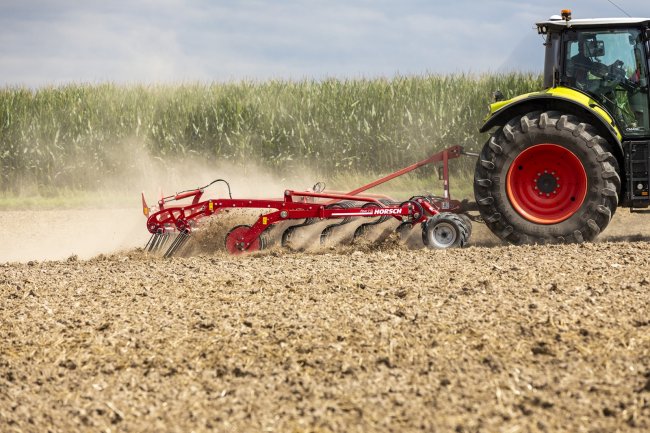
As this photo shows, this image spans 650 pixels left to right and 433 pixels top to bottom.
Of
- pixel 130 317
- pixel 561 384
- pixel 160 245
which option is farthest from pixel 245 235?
pixel 561 384

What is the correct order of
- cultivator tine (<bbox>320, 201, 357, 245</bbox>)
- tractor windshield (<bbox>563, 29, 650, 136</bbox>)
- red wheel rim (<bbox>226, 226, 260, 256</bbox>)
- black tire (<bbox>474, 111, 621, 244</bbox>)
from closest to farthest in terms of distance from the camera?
black tire (<bbox>474, 111, 621, 244</bbox>), tractor windshield (<bbox>563, 29, 650, 136</bbox>), red wheel rim (<bbox>226, 226, 260, 256</bbox>), cultivator tine (<bbox>320, 201, 357, 245</bbox>)

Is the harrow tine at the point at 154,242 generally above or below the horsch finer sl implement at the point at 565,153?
below

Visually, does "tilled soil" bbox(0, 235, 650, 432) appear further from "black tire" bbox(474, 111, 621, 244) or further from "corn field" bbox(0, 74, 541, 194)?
"corn field" bbox(0, 74, 541, 194)

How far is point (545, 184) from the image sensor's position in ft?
27.5

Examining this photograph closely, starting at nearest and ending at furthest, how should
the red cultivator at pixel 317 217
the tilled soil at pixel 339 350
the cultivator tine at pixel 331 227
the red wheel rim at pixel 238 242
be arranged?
the tilled soil at pixel 339 350, the red cultivator at pixel 317 217, the red wheel rim at pixel 238 242, the cultivator tine at pixel 331 227

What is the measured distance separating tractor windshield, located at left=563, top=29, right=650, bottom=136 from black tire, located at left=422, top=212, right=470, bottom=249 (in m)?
1.62

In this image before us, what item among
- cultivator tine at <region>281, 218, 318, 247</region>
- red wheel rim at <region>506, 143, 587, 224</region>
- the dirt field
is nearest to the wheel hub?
red wheel rim at <region>506, 143, 587, 224</region>

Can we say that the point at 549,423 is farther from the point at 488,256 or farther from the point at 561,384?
the point at 488,256

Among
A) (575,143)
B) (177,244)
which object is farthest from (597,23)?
(177,244)

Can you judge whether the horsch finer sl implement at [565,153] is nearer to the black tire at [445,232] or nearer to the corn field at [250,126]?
the black tire at [445,232]

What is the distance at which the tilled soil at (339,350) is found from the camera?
3.82 metres

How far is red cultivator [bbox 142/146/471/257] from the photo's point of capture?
27.7ft

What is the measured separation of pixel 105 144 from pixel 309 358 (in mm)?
13155

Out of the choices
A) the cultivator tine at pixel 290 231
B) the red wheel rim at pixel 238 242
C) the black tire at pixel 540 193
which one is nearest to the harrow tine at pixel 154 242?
the red wheel rim at pixel 238 242
